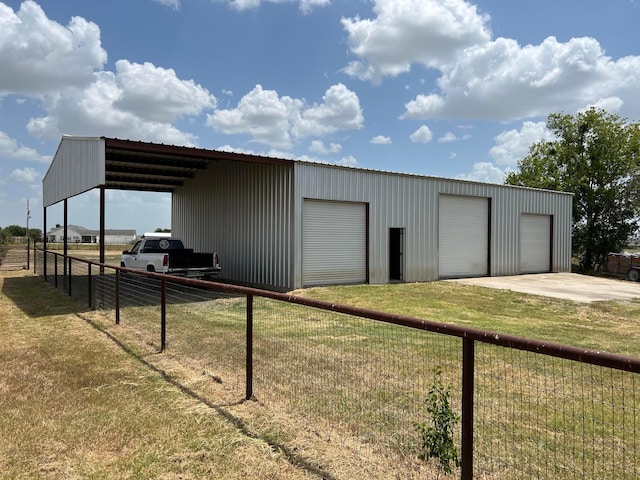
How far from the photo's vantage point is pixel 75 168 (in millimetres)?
14617

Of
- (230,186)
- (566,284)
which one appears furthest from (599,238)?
(230,186)

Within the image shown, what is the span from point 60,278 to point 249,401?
15.8m

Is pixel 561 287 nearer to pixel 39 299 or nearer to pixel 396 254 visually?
pixel 396 254

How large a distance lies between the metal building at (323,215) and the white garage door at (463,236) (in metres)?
0.05

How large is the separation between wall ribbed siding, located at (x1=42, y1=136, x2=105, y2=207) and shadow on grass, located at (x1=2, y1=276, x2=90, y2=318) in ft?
10.3

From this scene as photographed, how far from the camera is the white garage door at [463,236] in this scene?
762 inches

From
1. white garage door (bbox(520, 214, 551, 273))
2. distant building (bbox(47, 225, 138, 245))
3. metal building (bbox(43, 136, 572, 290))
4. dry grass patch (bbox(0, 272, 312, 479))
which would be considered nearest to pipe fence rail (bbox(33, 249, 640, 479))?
dry grass patch (bbox(0, 272, 312, 479))

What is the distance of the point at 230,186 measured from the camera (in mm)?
18078

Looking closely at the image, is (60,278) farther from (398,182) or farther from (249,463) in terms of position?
(249,463)

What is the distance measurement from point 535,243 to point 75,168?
2038cm

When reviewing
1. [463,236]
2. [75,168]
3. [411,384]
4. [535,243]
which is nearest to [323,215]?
[463,236]

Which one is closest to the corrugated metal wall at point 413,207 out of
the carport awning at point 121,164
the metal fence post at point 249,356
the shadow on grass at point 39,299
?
the carport awning at point 121,164

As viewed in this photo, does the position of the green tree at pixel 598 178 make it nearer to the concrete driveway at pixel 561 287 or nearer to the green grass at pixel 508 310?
the concrete driveway at pixel 561 287

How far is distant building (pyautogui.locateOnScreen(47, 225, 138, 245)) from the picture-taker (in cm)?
10904
